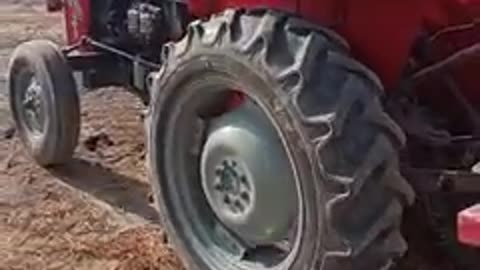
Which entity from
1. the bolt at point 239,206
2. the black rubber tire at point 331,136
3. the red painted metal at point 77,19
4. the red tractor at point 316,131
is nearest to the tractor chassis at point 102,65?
the red painted metal at point 77,19

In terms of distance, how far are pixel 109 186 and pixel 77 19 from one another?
114 centimetres

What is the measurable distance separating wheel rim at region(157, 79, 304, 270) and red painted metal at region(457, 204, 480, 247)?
0.63 meters

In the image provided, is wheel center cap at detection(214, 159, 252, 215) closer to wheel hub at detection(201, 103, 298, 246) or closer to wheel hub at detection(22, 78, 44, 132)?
wheel hub at detection(201, 103, 298, 246)

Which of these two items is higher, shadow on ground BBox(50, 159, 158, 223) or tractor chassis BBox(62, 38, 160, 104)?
tractor chassis BBox(62, 38, 160, 104)

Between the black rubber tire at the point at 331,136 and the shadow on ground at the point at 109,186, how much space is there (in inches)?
72.7

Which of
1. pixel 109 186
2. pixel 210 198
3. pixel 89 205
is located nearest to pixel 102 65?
pixel 109 186

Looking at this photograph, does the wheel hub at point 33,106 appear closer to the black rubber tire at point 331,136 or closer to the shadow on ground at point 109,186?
the shadow on ground at point 109,186

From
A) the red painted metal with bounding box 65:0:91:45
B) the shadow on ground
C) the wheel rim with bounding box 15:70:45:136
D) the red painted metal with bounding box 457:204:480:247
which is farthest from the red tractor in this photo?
the red painted metal with bounding box 65:0:91:45

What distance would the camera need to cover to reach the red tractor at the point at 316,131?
10.9 feet

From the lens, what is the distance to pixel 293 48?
135 inches

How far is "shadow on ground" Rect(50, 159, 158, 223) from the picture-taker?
5.39 m

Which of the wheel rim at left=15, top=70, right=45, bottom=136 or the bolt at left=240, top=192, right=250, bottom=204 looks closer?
the bolt at left=240, top=192, right=250, bottom=204

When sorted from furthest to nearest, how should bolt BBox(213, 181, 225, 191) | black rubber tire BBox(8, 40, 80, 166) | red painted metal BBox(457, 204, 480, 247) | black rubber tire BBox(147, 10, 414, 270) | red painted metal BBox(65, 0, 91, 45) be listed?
1. red painted metal BBox(65, 0, 91, 45)
2. black rubber tire BBox(8, 40, 80, 166)
3. bolt BBox(213, 181, 225, 191)
4. black rubber tire BBox(147, 10, 414, 270)
5. red painted metal BBox(457, 204, 480, 247)

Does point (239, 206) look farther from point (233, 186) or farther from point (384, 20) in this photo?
point (384, 20)
